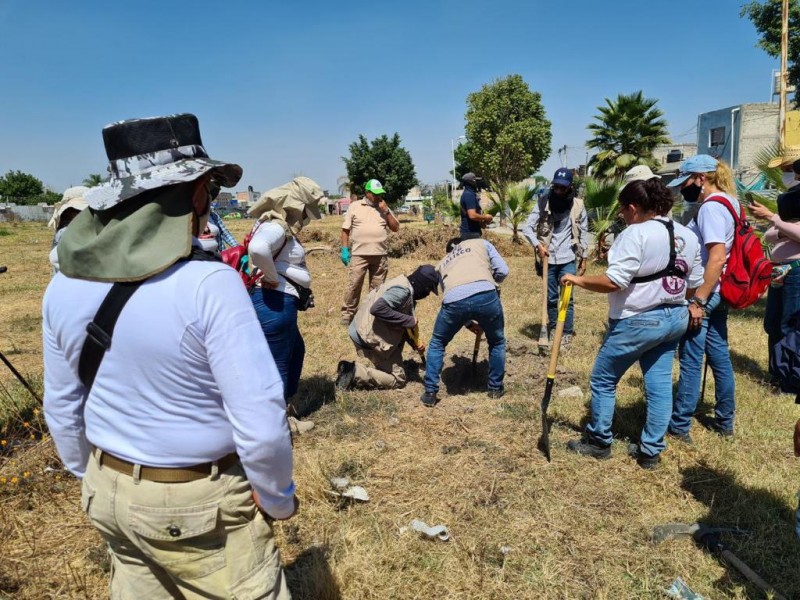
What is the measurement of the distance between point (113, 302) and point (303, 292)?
2585 mm

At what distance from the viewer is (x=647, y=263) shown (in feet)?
9.75

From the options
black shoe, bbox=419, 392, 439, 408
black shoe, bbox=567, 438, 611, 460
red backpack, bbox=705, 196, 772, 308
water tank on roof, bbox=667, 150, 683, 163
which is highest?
water tank on roof, bbox=667, 150, 683, 163

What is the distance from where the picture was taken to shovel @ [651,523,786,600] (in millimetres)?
2369

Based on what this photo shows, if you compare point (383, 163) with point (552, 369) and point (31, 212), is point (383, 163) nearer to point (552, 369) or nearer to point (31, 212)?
point (552, 369)

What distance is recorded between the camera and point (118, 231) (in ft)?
4.06

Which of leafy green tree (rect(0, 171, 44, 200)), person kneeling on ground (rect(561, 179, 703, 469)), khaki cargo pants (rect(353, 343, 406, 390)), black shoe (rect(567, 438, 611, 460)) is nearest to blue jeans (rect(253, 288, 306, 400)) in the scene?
khaki cargo pants (rect(353, 343, 406, 390))

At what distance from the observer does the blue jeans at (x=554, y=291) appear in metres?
5.84

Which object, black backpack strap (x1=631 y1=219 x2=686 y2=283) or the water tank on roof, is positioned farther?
the water tank on roof

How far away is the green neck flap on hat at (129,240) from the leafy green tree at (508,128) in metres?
30.2

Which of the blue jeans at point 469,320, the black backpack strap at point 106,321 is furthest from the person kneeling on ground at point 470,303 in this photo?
the black backpack strap at point 106,321

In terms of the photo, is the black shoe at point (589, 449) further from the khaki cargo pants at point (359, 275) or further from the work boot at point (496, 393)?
the khaki cargo pants at point (359, 275)

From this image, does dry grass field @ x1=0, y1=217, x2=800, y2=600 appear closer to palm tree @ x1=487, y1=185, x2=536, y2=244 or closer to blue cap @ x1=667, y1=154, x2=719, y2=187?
blue cap @ x1=667, y1=154, x2=719, y2=187

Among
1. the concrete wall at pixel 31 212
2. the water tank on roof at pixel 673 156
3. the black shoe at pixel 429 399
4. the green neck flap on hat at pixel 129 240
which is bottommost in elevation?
the black shoe at pixel 429 399

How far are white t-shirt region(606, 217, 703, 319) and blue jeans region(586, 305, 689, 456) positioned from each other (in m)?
0.07
